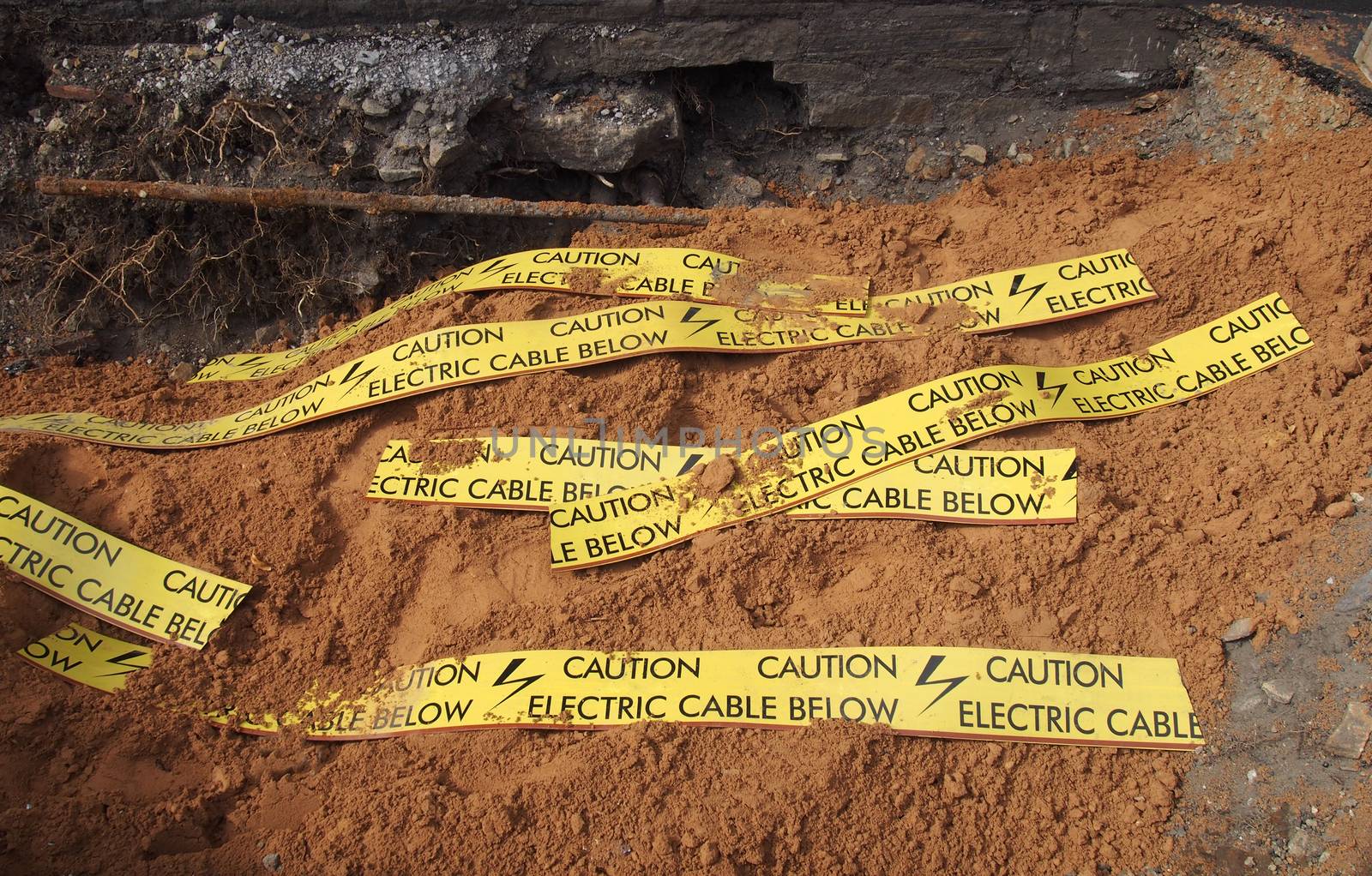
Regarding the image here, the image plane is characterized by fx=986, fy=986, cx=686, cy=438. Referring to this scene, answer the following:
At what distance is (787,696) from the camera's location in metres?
2.78

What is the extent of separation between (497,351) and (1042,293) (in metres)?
2.06

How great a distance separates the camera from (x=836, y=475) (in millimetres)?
3246

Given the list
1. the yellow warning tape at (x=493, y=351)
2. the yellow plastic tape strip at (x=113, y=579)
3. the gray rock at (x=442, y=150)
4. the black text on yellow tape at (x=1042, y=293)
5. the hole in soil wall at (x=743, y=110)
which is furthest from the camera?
the hole in soil wall at (x=743, y=110)

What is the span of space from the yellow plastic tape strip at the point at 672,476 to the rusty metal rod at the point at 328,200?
1.12 m

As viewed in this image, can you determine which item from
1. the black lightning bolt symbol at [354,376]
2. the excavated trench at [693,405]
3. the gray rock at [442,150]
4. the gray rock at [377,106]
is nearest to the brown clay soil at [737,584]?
the excavated trench at [693,405]

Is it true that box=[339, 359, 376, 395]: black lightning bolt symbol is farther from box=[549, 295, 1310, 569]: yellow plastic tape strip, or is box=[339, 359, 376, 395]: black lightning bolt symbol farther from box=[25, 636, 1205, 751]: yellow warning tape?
box=[25, 636, 1205, 751]: yellow warning tape

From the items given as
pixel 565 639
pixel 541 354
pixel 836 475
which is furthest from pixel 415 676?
pixel 836 475

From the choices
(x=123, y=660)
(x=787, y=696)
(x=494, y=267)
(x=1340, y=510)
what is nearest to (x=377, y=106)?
(x=494, y=267)

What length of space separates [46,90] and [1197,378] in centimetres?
481

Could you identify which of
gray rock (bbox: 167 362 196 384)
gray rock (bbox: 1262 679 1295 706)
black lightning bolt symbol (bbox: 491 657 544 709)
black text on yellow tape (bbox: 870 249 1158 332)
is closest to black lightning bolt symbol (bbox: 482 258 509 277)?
gray rock (bbox: 167 362 196 384)

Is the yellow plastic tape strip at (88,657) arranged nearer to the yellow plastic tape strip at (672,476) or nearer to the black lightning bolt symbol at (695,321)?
the yellow plastic tape strip at (672,476)

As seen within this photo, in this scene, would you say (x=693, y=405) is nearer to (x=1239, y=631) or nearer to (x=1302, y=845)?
(x=1239, y=631)

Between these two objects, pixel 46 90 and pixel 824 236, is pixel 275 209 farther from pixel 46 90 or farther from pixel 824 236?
pixel 824 236

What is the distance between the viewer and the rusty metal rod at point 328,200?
3982mm
